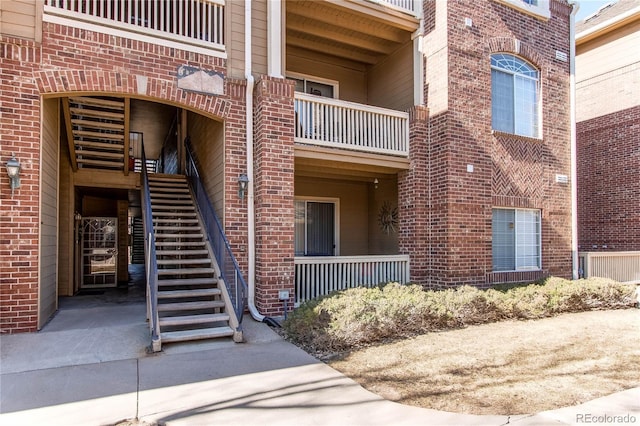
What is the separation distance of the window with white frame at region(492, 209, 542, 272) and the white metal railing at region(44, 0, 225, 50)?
7219 mm

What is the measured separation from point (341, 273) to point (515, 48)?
6.77 metres

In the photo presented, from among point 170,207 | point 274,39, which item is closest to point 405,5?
point 274,39

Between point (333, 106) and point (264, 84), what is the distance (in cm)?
180

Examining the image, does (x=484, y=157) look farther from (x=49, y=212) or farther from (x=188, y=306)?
(x=49, y=212)

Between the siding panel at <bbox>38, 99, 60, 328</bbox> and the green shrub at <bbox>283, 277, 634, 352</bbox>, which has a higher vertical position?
the siding panel at <bbox>38, 99, 60, 328</bbox>

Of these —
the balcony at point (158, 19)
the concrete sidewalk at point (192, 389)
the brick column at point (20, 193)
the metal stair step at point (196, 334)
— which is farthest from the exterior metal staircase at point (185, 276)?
the balcony at point (158, 19)

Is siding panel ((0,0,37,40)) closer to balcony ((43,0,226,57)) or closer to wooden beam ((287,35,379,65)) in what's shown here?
balcony ((43,0,226,57))

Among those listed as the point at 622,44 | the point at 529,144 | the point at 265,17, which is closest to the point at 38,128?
the point at 265,17

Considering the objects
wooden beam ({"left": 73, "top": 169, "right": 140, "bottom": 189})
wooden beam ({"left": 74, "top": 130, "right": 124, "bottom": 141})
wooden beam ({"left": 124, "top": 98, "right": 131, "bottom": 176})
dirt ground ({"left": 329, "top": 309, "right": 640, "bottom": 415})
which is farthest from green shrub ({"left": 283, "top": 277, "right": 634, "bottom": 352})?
wooden beam ({"left": 73, "top": 169, "right": 140, "bottom": 189})

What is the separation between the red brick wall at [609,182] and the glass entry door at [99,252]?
15.0 m

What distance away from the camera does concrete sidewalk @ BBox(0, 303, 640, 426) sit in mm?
3590

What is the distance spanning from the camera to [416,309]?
6461 millimetres

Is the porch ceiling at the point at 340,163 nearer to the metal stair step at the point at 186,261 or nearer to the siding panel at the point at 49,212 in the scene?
the metal stair step at the point at 186,261

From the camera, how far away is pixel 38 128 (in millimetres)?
6055
